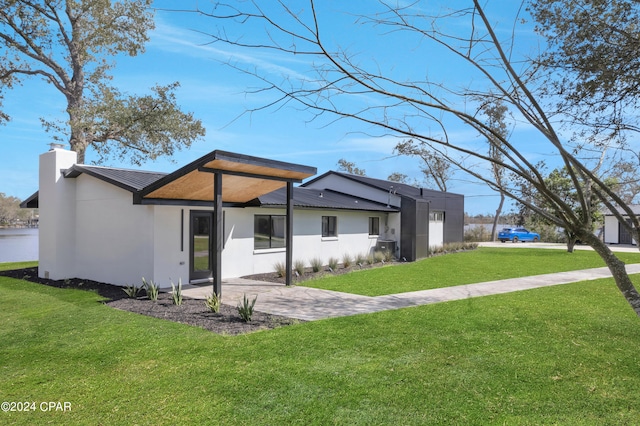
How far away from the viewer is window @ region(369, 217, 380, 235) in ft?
68.1

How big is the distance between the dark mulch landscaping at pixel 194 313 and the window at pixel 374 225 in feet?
40.2

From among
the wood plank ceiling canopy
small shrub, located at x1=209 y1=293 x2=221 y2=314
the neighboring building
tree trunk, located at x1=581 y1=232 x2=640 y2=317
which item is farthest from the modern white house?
the neighboring building

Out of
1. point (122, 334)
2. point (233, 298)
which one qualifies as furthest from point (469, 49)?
point (233, 298)

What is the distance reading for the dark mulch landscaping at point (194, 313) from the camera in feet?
24.2

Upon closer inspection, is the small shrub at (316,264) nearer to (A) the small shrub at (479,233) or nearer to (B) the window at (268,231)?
(B) the window at (268,231)

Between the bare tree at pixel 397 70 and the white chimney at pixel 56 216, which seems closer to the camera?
the bare tree at pixel 397 70

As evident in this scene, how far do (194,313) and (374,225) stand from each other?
1385cm

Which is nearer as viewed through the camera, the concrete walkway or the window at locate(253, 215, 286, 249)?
the concrete walkway

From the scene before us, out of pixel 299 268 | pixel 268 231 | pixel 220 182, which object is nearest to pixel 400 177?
pixel 268 231

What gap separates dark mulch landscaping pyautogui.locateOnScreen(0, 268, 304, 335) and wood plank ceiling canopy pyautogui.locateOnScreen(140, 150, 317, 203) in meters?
2.60

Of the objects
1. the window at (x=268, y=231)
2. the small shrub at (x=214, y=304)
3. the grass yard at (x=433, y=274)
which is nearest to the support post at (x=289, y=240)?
the grass yard at (x=433, y=274)

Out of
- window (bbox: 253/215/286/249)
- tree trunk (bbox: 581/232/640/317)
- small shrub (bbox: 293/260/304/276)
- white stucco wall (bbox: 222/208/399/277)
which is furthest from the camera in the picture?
window (bbox: 253/215/286/249)

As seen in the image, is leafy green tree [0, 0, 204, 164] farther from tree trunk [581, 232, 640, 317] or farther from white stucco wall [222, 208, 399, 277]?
tree trunk [581, 232, 640, 317]

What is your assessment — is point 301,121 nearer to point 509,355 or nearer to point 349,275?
point 509,355
